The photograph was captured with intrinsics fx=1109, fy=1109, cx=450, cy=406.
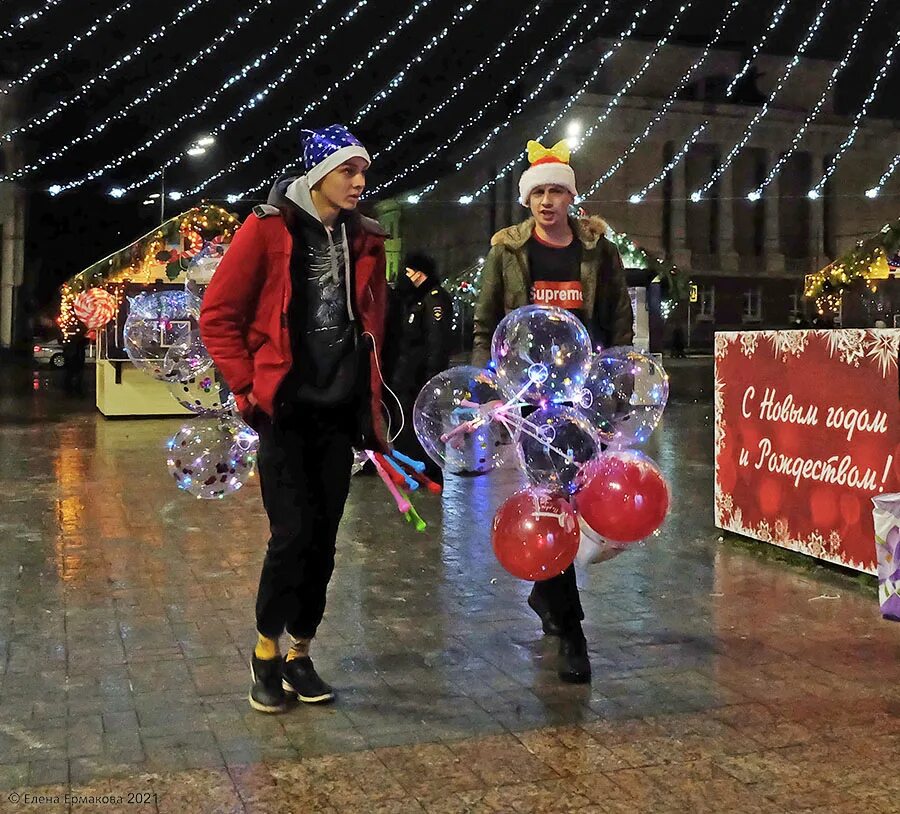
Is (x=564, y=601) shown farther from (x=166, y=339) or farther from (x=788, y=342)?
(x=166, y=339)

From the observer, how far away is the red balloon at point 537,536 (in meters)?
4.09

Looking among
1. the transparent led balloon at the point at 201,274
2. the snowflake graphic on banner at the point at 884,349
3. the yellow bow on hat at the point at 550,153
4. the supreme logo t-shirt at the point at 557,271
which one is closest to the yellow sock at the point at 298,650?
the supreme logo t-shirt at the point at 557,271

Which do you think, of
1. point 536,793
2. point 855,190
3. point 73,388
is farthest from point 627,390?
point 855,190

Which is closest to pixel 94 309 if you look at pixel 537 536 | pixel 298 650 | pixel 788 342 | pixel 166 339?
pixel 166 339

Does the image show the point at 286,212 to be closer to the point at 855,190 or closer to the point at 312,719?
the point at 312,719

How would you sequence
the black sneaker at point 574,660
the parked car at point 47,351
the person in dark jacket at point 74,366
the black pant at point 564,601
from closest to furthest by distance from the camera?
the black sneaker at point 574,660, the black pant at point 564,601, the person in dark jacket at point 74,366, the parked car at point 47,351

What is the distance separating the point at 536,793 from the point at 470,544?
3858 mm

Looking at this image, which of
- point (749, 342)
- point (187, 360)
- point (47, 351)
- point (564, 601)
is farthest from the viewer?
point (47, 351)

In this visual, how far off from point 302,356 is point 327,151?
2.46 feet

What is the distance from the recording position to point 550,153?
15.4 ft

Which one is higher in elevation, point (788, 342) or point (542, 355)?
point (788, 342)

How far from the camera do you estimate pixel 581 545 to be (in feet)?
14.8

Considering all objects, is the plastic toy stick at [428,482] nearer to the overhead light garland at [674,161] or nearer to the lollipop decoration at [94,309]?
the lollipop decoration at [94,309]

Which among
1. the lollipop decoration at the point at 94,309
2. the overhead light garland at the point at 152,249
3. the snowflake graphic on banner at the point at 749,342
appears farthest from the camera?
the overhead light garland at the point at 152,249
